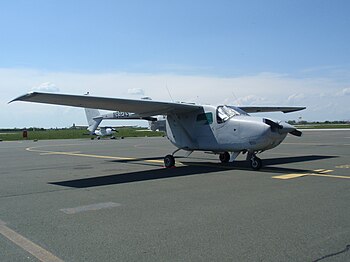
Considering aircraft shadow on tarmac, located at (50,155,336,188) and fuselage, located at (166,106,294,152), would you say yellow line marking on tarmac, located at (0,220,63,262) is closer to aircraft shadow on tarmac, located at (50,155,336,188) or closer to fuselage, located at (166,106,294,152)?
aircraft shadow on tarmac, located at (50,155,336,188)

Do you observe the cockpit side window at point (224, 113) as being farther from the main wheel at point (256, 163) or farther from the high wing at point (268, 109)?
the high wing at point (268, 109)

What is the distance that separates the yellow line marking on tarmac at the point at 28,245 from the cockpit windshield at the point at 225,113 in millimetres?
9069

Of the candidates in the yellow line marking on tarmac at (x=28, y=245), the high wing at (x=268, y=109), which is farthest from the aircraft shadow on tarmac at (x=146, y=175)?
the high wing at (x=268, y=109)

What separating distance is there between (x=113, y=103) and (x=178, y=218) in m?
8.16

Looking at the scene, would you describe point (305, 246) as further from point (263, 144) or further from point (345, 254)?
point (263, 144)

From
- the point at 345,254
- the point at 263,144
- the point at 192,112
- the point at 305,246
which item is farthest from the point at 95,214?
the point at 192,112

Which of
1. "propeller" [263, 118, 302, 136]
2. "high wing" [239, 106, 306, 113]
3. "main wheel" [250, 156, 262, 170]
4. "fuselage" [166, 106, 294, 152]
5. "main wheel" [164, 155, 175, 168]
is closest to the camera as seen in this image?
"propeller" [263, 118, 302, 136]

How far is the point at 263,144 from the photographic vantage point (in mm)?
12055

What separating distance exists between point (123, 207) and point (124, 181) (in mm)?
3601

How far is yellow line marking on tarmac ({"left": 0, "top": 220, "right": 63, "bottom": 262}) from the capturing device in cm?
439

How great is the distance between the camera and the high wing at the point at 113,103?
37.7ft

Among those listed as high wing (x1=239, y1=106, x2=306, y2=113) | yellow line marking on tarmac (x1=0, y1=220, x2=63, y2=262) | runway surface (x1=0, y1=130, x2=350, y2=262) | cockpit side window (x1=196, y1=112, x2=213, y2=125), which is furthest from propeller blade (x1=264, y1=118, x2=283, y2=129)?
yellow line marking on tarmac (x1=0, y1=220, x2=63, y2=262)

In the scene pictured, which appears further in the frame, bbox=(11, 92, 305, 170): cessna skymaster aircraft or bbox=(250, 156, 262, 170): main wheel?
bbox=(250, 156, 262, 170): main wheel

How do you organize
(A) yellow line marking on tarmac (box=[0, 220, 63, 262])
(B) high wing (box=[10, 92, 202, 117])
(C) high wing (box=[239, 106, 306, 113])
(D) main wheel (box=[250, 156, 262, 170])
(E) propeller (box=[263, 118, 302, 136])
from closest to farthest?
(A) yellow line marking on tarmac (box=[0, 220, 63, 262])
(B) high wing (box=[10, 92, 202, 117])
(E) propeller (box=[263, 118, 302, 136])
(D) main wheel (box=[250, 156, 262, 170])
(C) high wing (box=[239, 106, 306, 113])
